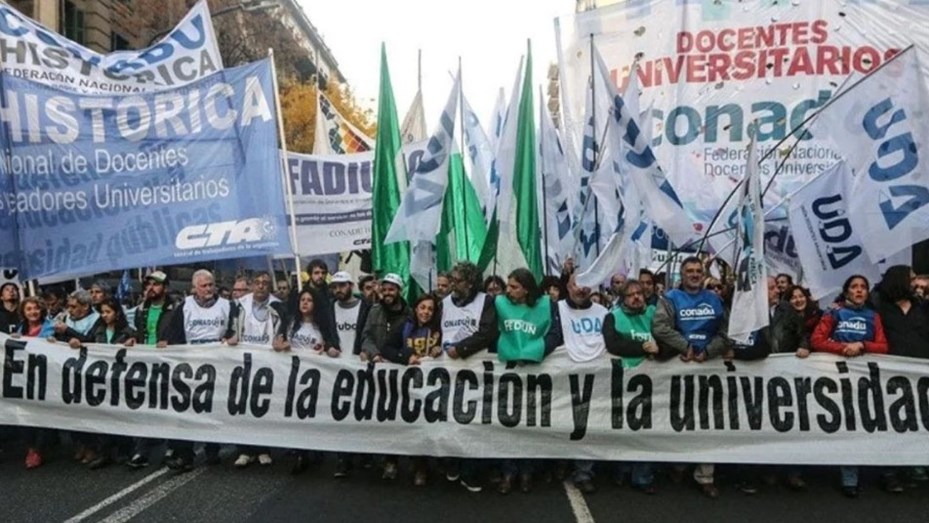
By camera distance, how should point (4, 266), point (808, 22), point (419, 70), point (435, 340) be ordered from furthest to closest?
point (419, 70) → point (808, 22) → point (4, 266) → point (435, 340)

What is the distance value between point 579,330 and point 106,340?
152 inches

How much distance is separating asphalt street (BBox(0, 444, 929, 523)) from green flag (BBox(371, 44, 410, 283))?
2.49m

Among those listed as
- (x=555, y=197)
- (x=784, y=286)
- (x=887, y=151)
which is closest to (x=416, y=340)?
(x=784, y=286)

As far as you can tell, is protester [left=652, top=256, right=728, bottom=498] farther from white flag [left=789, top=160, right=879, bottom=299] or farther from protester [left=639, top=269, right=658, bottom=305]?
protester [left=639, top=269, right=658, bottom=305]

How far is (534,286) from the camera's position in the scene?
6082 millimetres

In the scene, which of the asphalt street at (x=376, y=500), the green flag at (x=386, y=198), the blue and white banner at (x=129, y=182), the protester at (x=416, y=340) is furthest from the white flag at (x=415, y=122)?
the asphalt street at (x=376, y=500)

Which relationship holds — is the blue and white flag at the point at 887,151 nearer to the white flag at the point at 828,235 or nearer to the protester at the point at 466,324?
the white flag at the point at 828,235

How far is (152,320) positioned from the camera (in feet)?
23.6

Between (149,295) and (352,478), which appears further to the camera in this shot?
(149,295)

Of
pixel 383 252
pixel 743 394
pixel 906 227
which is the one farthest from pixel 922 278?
pixel 383 252

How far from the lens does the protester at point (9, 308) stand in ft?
23.8

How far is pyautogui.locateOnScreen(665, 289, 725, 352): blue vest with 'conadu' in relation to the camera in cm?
595

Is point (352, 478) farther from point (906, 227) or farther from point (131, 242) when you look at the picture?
point (906, 227)

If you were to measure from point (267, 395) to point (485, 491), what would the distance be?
1836mm
